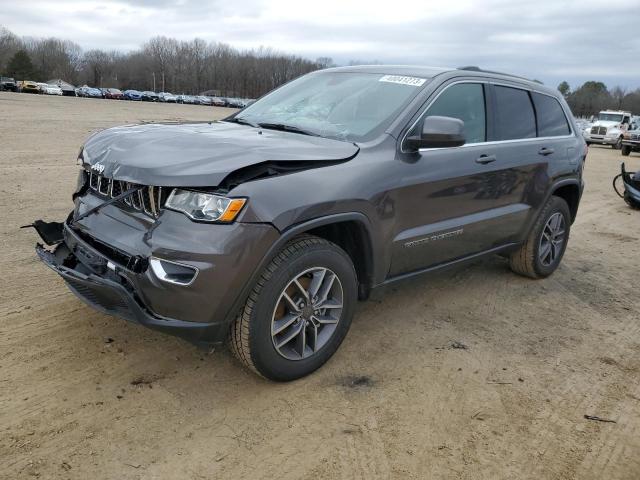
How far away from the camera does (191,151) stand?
9.86ft

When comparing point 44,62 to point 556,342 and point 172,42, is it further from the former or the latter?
point 556,342

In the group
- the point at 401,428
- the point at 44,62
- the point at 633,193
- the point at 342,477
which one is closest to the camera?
the point at 342,477

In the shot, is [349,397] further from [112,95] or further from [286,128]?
[112,95]

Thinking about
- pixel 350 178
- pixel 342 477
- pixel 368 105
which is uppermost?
pixel 368 105

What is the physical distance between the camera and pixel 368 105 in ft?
12.8

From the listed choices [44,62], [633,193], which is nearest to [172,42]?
[44,62]

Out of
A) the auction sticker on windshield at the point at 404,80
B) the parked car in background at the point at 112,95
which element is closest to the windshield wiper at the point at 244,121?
the auction sticker on windshield at the point at 404,80

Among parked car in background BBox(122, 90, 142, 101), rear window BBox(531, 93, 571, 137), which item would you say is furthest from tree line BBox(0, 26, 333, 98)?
rear window BBox(531, 93, 571, 137)

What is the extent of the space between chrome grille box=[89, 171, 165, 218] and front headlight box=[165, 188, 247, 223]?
0.17 metres

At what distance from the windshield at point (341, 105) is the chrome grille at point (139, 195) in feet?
4.15

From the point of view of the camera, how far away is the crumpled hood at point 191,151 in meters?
2.80

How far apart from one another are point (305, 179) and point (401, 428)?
1.45 metres

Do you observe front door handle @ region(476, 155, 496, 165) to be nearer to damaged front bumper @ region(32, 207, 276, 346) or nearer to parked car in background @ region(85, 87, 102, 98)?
damaged front bumper @ region(32, 207, 276, 346)

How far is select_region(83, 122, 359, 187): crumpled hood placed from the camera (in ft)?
9.20
